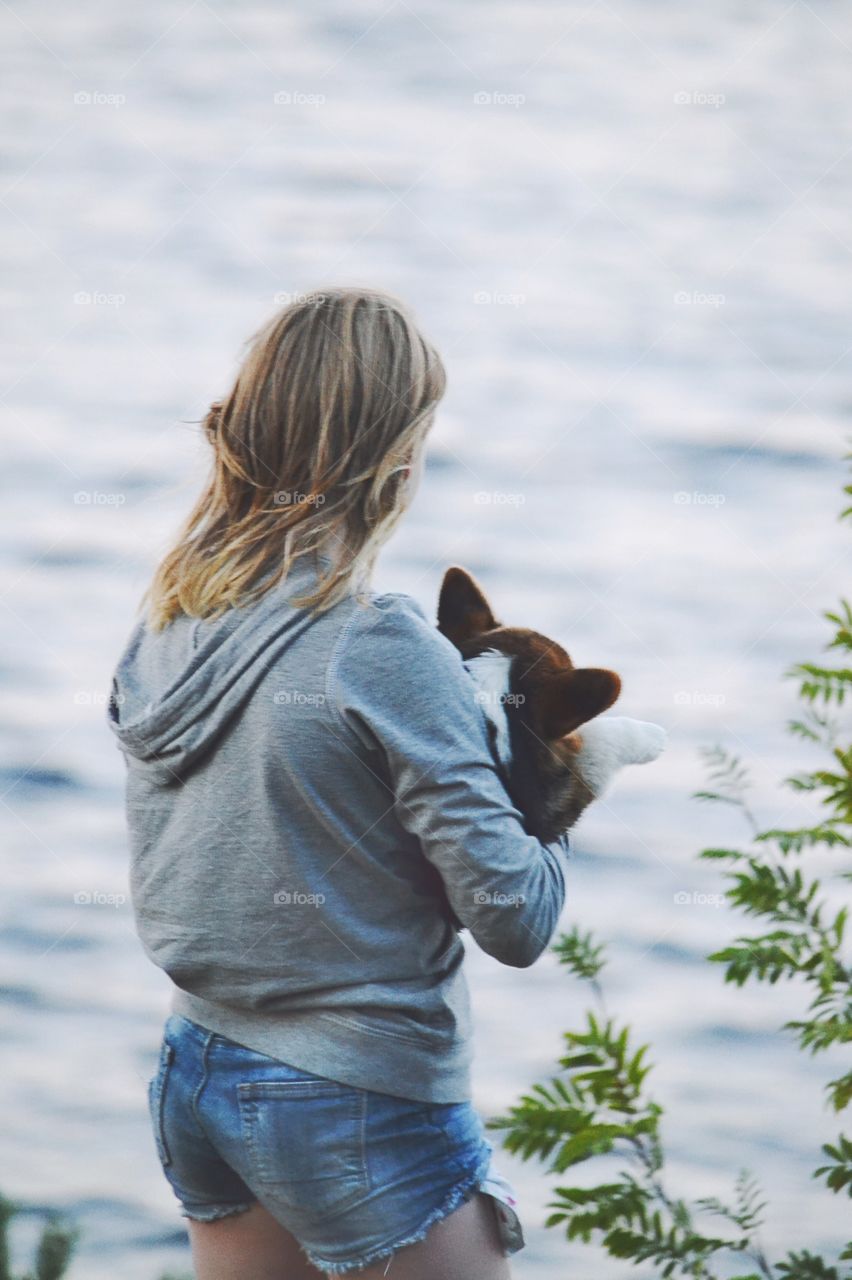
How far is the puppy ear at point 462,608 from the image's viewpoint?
141cm

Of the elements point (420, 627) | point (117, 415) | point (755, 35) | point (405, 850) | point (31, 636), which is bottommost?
point (31, 636)

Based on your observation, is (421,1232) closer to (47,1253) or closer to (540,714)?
(540,714)

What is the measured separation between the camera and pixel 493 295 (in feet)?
15.2

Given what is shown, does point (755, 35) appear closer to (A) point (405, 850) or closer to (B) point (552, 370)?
(B) point (552, 370)

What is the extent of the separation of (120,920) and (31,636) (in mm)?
1033

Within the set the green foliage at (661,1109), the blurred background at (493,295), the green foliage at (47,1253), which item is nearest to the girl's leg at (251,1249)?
the green foliage at (661,1109)

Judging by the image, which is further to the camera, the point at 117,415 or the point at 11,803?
the point at 117,415

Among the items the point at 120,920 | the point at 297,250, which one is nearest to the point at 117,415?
the point at 297,250

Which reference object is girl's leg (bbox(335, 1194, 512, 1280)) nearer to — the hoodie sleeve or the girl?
the girl

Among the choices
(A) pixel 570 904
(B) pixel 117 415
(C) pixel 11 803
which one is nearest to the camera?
(A) pixel 570 904

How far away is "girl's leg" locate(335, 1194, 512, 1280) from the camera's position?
1171mm

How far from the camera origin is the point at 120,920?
12.3 feet

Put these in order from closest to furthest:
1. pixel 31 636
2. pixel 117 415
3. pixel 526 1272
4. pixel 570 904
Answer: pixel 526 1272 < pixel 570 904 < pixel 31 636 < pixel 117 415

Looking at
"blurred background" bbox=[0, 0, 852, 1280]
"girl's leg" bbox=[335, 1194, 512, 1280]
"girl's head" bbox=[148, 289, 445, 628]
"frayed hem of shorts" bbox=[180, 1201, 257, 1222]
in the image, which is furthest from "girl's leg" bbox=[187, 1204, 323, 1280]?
"blurred background" bbox=[0, 0, 852, 1280]
